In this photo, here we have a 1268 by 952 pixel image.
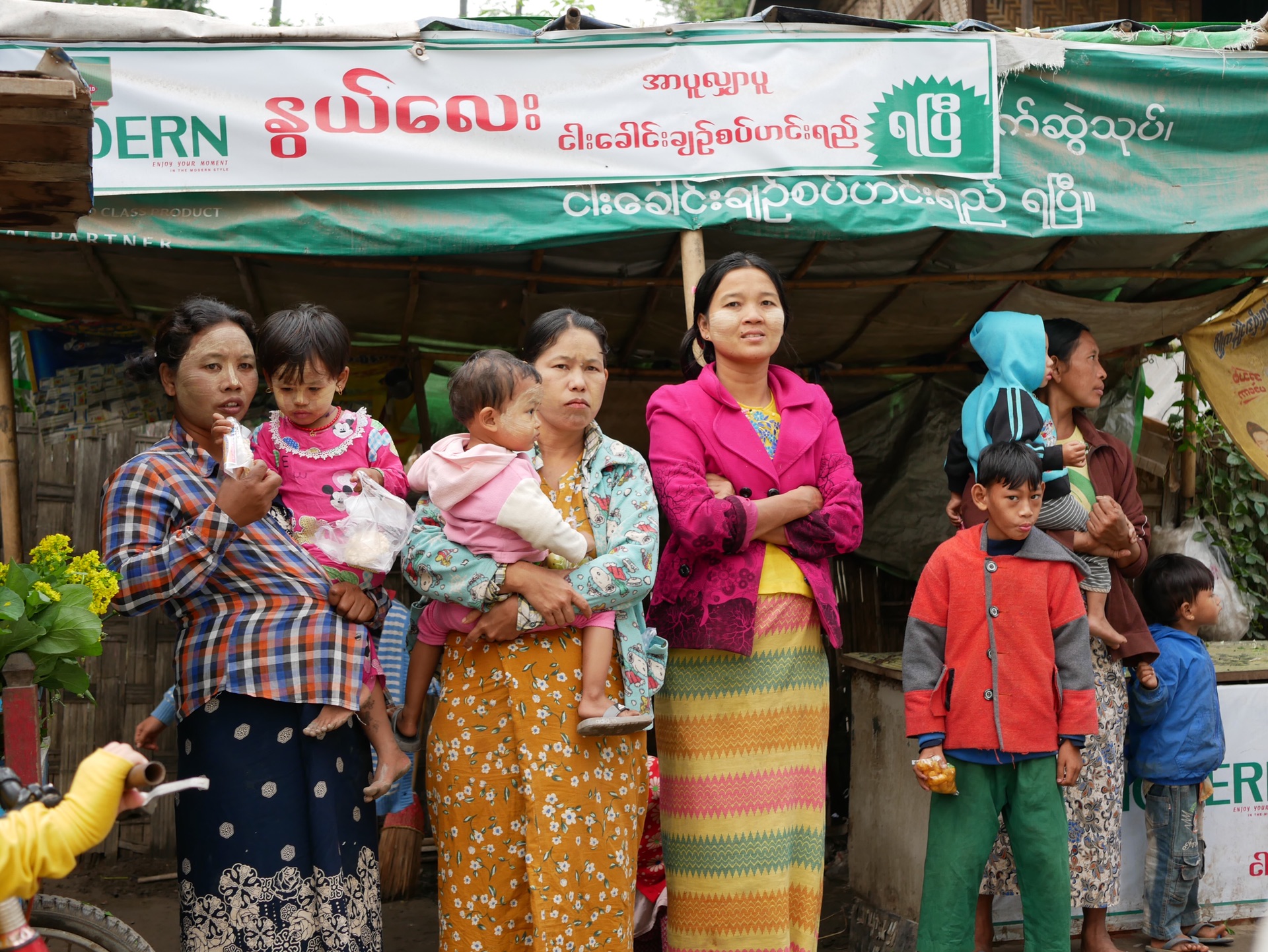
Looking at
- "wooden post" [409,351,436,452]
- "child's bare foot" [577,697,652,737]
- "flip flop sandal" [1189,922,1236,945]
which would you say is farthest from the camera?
"wooden post" [409,351,436,452]

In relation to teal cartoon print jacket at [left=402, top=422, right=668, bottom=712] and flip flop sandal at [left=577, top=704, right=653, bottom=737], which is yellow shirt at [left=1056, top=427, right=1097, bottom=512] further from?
flip flop sandal at [left=577, top=704, right=653, bottom=737]

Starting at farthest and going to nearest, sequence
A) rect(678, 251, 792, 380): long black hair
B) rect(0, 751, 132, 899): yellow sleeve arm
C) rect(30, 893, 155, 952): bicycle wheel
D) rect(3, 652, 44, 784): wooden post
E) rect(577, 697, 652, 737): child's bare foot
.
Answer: rect(678, 251, 792, 380): long black hair, rect(577, 697, 652, 737): child's bare foot, rect(30, 893, 155, 952): bicycle wheel, rect(3, 652, 44, 784): wooden post, rect(0, 751, 132, 899): yellow sleeve arm

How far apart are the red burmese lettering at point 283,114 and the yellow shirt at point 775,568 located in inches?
68.2

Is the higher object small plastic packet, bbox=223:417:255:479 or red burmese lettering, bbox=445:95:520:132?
red burmese lettering, bbox=445:95:520:132

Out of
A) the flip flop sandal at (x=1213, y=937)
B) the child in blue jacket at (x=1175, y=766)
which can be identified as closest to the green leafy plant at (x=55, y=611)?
the child in blue jacket at (x=1175, y=766)

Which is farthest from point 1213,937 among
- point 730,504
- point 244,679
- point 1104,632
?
point 244,679

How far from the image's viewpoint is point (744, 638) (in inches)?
121

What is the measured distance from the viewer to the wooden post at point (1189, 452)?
19.5 ft

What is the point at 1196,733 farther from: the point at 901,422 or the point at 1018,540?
the point at 901,422

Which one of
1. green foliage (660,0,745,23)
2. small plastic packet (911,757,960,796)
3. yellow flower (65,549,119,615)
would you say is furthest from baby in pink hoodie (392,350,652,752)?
green foliage (660,0,745,23)

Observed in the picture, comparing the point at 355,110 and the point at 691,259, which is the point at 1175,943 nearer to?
the point at 691,259

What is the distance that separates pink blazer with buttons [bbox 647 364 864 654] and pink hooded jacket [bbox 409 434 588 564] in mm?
354

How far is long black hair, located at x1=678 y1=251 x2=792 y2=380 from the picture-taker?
11.0 ft

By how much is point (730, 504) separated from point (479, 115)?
1.67 meters
